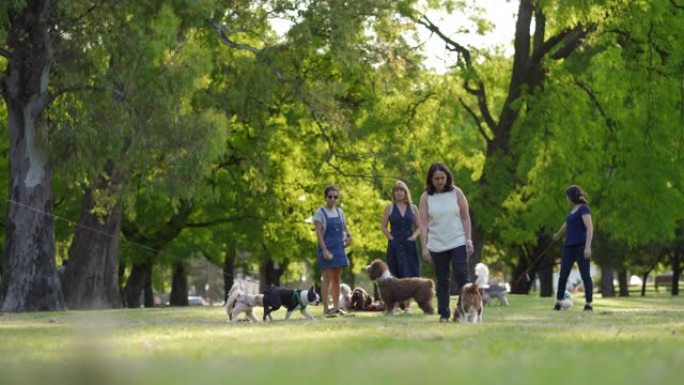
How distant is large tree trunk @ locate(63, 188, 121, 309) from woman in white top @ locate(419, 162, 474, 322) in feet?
61.4

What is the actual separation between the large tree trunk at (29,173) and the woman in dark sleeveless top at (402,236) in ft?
29.0

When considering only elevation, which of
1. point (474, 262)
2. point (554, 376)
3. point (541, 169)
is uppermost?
point (541, 169)

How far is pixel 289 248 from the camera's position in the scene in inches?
1864

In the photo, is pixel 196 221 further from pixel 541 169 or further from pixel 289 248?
pixel 541 169

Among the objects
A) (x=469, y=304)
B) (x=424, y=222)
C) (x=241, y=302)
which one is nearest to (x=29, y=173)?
(x=241, y=302)

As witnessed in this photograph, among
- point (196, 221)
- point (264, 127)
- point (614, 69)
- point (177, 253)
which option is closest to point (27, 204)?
point (264, 127)

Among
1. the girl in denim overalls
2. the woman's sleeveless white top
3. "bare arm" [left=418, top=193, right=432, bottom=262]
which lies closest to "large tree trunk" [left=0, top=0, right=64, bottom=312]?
the girl in denim overalls

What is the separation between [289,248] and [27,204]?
2078cm

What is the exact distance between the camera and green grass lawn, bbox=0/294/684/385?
291 inches

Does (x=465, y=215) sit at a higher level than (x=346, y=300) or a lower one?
higher

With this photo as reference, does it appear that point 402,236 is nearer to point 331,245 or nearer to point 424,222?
point 331,245

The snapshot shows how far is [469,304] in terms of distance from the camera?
53.0 ft

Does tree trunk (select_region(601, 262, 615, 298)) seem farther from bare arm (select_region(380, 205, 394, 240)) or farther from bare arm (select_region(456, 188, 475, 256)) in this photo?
bare arm (select_region(456, 188, 475, 256))

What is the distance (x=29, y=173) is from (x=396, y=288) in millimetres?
11112
